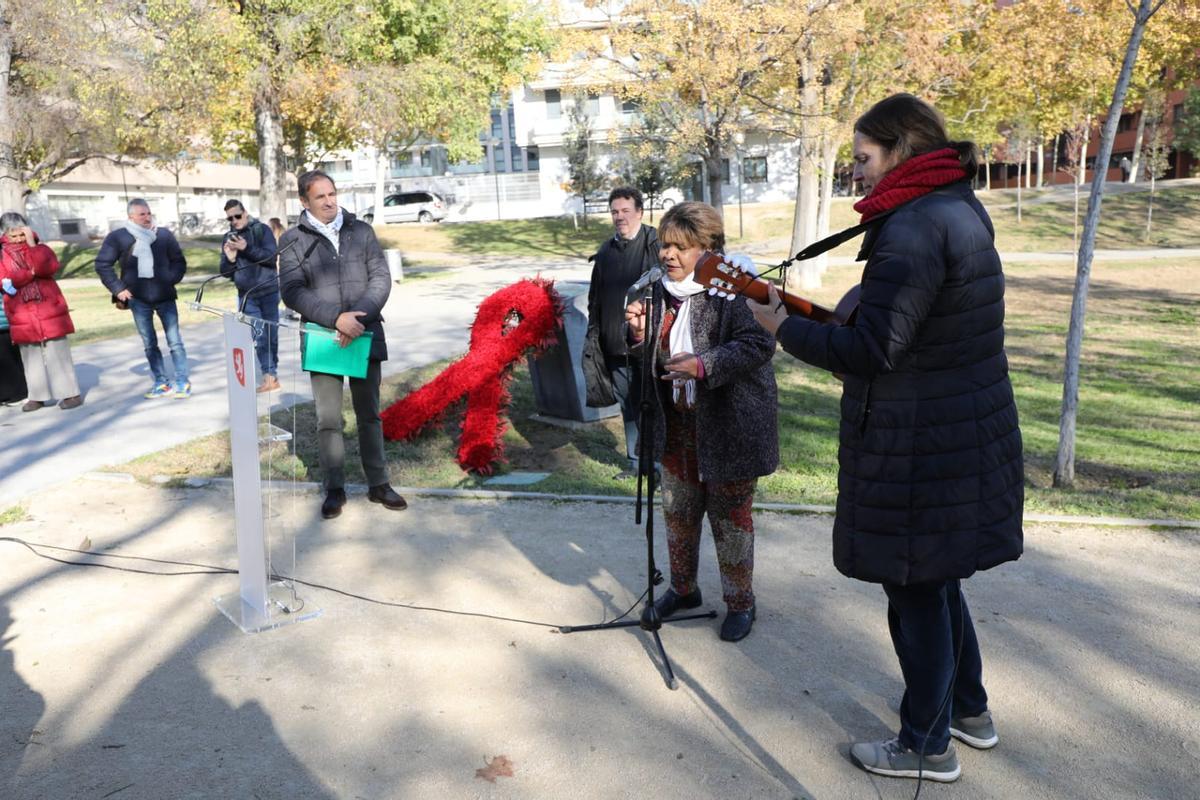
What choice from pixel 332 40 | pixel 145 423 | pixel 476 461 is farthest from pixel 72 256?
pixel 476 461

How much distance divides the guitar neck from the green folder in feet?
10.8

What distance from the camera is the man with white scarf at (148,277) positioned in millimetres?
9969

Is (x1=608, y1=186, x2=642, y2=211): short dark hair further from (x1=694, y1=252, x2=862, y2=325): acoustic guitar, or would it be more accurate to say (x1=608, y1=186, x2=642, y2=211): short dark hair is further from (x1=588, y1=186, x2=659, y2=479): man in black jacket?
(x1=694, y1=252, x2=862, y2=325): acoustic guitar

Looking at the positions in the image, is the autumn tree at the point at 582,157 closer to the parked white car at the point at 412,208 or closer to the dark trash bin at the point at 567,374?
the parked white car at the point at 412,208

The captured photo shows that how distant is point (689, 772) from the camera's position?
3.31 metres

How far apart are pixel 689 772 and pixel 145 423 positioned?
7.42m

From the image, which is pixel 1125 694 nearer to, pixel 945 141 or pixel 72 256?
pixel 945 141

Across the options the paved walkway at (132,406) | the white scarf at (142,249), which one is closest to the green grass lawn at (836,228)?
the paved walkway at (132,406)

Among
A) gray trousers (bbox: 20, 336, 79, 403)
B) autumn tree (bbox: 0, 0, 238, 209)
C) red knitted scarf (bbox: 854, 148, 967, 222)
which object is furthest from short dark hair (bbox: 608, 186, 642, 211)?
autumn tree (bbox: 0, 0, 238, 209)

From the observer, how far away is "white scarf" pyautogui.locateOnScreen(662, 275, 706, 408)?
4.13 meters

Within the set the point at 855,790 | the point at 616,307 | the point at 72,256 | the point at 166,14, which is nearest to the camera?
the point at 855,790

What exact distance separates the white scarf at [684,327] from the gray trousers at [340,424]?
2634mm

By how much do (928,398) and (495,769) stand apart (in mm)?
1861

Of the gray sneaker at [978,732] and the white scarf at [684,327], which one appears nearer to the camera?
the gray sneaker at [978,732]
